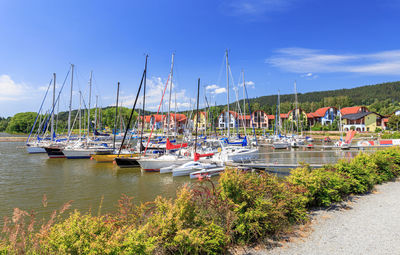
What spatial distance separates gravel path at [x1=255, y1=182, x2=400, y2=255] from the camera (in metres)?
5.55

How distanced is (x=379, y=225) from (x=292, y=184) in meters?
2.77

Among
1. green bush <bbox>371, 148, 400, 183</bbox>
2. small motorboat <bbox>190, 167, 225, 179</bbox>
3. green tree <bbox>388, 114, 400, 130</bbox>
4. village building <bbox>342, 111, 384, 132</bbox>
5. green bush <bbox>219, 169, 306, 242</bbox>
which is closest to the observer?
green bush <bbox>219, 169, 306, 242</bbox>

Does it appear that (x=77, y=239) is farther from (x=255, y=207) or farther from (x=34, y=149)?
(x=34, y=149)

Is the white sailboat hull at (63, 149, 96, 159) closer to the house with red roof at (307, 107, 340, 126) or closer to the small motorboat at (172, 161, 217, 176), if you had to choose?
the small motorboat at (172, 161, 217, 176)

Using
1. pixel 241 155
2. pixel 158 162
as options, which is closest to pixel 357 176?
pixel 241 155

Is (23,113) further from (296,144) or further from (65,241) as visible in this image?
(65,241)

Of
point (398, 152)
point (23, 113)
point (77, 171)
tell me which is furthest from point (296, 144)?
point (23, 113)

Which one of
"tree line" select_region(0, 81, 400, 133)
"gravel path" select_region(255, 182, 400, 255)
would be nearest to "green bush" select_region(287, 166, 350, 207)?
"gravel path" select_region(255, 182, 400, 255)

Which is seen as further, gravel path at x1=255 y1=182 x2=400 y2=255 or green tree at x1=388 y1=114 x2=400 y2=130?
green tree at x1=388 y1=114 x2=400 y2=130

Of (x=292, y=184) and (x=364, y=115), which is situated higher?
(x=364, y=115)

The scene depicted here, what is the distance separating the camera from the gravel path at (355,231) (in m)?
5.55

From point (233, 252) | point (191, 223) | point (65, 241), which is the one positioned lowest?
point (233, 252)

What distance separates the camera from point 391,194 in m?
10.3

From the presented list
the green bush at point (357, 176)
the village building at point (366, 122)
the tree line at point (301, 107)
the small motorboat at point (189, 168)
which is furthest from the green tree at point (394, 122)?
the green bush at point (357, 176)
